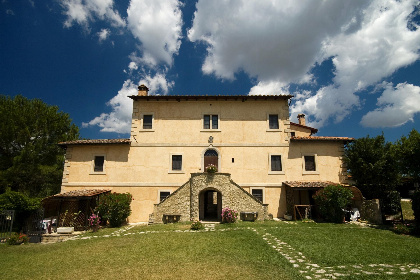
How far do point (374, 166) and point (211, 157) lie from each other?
1158 centimetres

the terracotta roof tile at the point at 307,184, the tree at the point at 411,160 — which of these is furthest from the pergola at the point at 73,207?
the tree at the point at 411,160

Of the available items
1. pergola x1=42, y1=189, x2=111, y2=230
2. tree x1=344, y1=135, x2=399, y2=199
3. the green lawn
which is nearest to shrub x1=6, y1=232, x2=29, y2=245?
the green lawn

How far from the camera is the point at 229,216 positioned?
13617 millimetres

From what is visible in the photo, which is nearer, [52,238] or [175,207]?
[52,238]

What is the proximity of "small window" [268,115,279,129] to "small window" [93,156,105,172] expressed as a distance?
13.9m

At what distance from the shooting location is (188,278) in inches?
225

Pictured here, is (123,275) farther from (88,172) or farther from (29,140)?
Result: (29,140)

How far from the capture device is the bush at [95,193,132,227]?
Answer: 553 inches

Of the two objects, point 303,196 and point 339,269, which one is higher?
point 303,196

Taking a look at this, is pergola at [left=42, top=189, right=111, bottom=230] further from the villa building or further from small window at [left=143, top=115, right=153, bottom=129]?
small window at [left=143, top=115, right=153, bottom=129]

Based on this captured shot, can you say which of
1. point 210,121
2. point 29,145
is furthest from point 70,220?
point 210,121

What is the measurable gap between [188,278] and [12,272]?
232 inches

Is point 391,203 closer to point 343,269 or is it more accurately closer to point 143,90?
point 343,269

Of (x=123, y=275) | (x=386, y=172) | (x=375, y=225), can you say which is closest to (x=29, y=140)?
(x=123, y=275)
